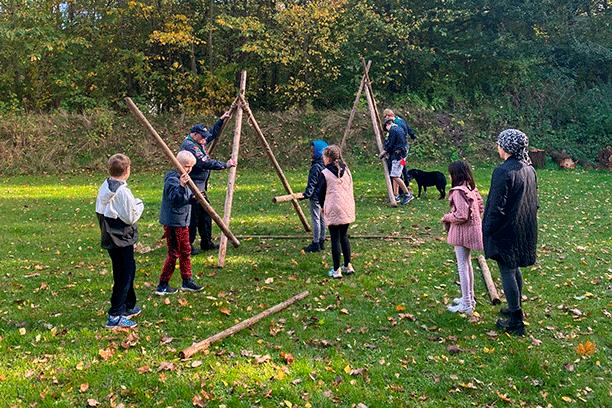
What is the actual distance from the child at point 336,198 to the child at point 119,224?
284cm

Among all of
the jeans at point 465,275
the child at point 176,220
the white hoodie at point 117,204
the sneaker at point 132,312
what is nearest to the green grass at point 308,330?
the sneaker at point 132,312

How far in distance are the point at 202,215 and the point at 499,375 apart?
611 centimetres

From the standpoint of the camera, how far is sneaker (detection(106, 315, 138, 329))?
6523 millimetres

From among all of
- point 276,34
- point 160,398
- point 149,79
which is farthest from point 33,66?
point 160,398

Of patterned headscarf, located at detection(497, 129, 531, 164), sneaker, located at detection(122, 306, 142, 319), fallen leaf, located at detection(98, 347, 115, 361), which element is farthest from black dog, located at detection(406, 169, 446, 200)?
fallen leaf, located at detection(98, 347, 115, 361)

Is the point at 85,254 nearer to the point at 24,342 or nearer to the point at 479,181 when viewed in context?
the point at 24,342

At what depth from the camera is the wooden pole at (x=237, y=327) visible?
19.0ft

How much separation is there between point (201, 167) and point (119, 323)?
11.6 ft

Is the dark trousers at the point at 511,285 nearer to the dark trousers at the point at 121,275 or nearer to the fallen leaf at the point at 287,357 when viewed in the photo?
the fallen leaf at the point at 287,357

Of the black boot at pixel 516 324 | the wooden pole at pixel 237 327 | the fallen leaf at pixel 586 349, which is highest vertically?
the black boot at pixel 516 324

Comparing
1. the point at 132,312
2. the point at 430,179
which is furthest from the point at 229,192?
the point at 430,179

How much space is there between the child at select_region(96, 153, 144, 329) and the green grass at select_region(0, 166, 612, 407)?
36cm

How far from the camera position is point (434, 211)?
1362cm

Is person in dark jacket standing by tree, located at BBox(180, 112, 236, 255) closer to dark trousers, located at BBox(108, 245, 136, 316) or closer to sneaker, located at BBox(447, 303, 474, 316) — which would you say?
dark trousers, located at BBox(108, 245, 136, 316)
